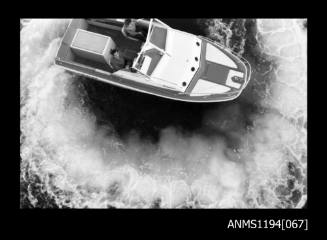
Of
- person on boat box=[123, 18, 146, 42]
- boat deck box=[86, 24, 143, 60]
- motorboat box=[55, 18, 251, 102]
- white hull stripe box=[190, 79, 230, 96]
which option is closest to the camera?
motorboat box=[55, 18, 251, 102]

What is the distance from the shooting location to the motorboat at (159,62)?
11.8 m

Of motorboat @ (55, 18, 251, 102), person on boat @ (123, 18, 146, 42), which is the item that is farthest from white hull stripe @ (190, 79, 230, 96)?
person on boat @ (123, 18, 146, 42)

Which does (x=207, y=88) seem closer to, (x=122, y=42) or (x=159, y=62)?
(x=159, y=62)

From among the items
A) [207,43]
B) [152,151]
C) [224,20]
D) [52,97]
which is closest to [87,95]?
[52,97]

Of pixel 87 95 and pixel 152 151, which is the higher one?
pixel 87 95

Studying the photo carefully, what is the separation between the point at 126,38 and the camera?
42.7 feet

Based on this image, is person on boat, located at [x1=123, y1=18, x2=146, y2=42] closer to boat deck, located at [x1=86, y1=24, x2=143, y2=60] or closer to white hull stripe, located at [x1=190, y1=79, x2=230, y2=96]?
boat deck, located at [x1=86, y1=24, x2=143, y2=60]

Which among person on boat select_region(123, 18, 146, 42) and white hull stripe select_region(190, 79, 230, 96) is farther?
person on boat select_region(123, 18, 146, 42)

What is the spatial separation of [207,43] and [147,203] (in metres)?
7.18

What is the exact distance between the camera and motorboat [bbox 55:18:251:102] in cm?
1184

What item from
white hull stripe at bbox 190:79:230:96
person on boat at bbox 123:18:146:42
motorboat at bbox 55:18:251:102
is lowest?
white hull stripe at bbox 190:79:230:96

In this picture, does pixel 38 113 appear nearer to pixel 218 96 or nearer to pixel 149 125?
pixel 149 125

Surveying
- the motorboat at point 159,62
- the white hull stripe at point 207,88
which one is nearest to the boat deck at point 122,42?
the motorboat at point 159,62

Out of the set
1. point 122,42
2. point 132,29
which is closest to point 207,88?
point 132,29
